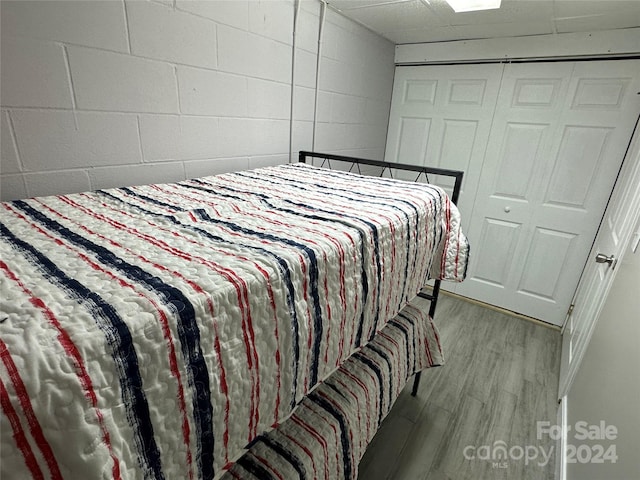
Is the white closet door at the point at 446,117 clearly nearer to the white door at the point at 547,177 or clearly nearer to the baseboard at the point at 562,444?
the white door at the point at 547,177

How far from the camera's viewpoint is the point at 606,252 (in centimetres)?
170

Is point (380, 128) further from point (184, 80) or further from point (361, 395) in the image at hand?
point (361, 395)

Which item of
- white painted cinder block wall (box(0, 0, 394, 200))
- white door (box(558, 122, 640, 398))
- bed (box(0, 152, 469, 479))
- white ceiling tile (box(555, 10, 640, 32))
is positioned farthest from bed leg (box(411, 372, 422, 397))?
white ceiling tile (box(555, 10, 640, 32))

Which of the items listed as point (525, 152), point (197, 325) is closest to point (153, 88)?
point (197, 325)

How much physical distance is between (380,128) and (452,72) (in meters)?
0.67

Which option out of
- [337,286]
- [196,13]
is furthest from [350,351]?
[196,13]

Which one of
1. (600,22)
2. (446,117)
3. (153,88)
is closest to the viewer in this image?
(153,88)

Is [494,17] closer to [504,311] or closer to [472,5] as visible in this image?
[472,5]

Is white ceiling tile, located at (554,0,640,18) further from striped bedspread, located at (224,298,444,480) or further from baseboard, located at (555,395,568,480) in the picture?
baseboard, located at (555,395,568,480)

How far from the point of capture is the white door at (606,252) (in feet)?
4.42

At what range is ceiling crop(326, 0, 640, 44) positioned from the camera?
163 cm

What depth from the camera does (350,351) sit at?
2.89ft

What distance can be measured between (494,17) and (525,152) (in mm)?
935

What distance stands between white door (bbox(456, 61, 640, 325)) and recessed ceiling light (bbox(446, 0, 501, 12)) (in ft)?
2.52
